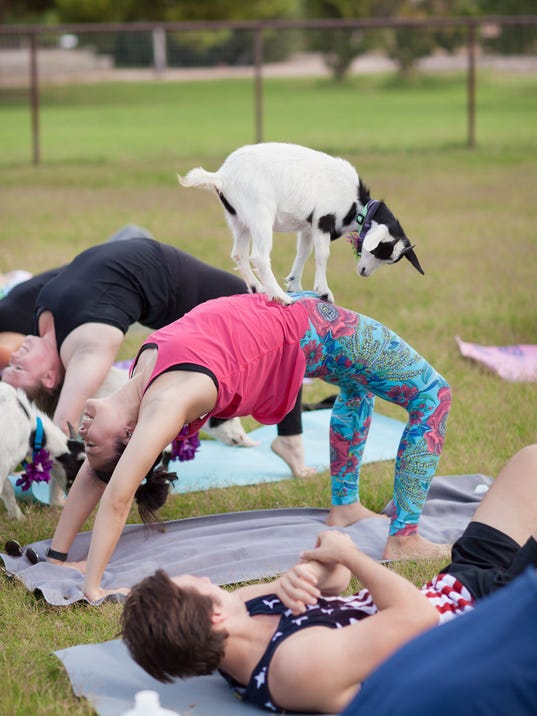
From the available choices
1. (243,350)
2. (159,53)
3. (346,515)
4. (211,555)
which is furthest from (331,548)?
(159,53)

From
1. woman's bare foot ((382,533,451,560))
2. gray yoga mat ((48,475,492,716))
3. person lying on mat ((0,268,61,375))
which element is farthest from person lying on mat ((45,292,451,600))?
person lying on mat ((0,268,61,375))

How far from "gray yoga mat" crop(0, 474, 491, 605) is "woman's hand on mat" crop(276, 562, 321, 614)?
111 centimetres

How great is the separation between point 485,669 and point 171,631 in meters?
0.92

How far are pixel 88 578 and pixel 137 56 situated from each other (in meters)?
21.3

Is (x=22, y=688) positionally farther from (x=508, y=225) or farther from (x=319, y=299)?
(x=508, y=225)

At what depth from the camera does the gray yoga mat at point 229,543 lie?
411 cm

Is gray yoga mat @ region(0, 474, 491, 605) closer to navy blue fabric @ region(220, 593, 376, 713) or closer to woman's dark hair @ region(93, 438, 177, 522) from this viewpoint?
woman's dark hair @ region(93, 438, 177, 522)

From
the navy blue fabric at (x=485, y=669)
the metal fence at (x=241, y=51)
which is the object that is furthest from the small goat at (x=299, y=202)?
the metal fence at (x=241, y=51)

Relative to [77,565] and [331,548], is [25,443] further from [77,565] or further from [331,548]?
[331,548]

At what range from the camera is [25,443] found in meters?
4.71

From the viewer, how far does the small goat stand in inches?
154

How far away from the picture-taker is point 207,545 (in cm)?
442

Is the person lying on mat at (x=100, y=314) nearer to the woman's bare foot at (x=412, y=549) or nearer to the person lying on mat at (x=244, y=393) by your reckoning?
the person lying on mat at (x=244, y=393)

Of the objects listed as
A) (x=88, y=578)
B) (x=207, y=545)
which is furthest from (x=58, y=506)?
(x=88, y=578)
